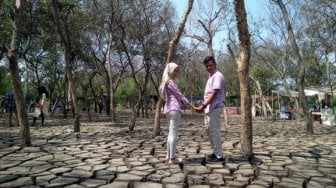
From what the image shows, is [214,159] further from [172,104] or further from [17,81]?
[17,81]

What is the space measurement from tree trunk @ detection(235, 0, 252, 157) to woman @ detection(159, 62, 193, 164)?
144 centimetres

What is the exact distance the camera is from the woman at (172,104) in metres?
6.74

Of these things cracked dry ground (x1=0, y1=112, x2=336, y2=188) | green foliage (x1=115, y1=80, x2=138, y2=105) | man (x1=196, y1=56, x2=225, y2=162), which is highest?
green foliage (x1=115, y1=80, x2=138, y2=105)

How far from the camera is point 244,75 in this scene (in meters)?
7.75

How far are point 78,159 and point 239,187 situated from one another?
10.8ft

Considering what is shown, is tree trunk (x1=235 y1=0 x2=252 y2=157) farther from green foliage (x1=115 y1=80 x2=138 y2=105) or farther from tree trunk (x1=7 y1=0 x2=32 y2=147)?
green foliage (x1=115 y1=80 x2=138 y2=105)

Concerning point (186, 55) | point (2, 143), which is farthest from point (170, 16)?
point (2, 143)

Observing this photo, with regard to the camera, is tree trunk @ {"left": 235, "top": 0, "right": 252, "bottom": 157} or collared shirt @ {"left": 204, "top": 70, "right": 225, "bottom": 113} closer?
collared shirt @ {"left": 204, "top": 70, "right": 225, "bottom": 113}

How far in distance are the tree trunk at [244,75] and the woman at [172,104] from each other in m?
1.44

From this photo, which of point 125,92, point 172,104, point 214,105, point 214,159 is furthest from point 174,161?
point 125,92

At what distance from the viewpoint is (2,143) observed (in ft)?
33.2

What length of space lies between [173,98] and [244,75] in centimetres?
171

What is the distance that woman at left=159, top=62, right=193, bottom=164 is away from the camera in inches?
265

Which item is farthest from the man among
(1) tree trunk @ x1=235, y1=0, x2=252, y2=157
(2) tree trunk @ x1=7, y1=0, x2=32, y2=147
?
(2) tree trunk @ x1=7, y1=0, x2=32, y2=147
